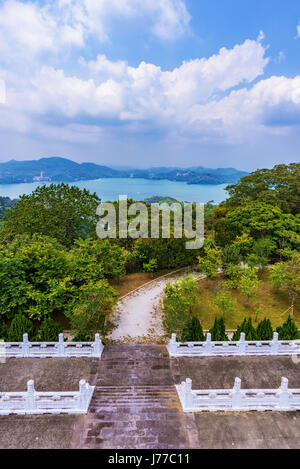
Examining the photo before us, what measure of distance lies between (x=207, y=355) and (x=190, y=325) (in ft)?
5.41

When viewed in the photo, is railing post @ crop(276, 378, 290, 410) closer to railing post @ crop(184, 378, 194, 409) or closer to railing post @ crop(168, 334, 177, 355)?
railing post @ crop(184, 378, 194, 409)

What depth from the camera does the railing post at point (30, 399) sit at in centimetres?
919

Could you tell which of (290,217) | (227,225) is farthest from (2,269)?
(290,217)

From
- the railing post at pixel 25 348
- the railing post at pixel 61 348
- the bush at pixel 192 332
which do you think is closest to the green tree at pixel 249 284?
the bush at pixel 192 332

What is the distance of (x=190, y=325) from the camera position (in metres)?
13.9

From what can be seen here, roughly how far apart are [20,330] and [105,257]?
6.95 metres

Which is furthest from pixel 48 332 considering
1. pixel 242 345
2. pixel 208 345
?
pixel 242 345

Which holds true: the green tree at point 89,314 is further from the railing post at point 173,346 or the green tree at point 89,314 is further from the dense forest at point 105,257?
the railing post at point 173,346

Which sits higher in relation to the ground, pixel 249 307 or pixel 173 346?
pixel 173 346

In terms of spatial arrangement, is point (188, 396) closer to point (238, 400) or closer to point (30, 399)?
point (238, 400)

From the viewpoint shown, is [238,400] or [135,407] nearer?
[238,400]

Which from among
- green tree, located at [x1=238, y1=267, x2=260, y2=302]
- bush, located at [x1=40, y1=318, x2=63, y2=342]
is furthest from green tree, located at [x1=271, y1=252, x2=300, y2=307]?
bush, located at [x1=40, y1=318, x2=63, y2=342]

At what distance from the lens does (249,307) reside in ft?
61.1
